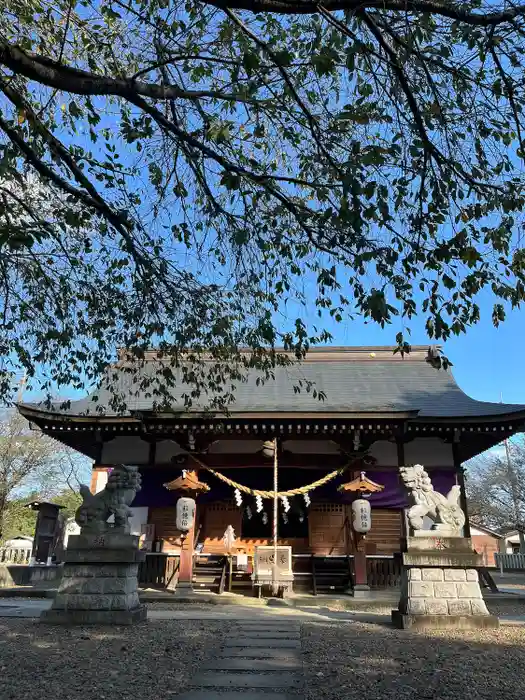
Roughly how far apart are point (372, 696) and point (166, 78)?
5.49 meters

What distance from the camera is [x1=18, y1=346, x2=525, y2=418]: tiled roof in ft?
39.1

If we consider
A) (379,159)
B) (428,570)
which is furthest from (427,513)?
(379,159)

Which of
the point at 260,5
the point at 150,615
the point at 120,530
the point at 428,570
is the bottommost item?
the point at 150,615

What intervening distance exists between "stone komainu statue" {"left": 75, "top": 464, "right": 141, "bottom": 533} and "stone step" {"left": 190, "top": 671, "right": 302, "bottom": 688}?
124 inches

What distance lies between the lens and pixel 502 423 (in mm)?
11070

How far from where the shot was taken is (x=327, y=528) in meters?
12.4

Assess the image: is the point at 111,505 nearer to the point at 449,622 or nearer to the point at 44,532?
the point at 449,622

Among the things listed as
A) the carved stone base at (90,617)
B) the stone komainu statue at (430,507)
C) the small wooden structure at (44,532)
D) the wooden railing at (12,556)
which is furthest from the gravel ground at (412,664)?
the wooden railing at (12,556)

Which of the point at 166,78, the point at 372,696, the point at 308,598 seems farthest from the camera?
the point at 308,598

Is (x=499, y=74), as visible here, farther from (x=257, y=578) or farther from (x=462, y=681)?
(x=257, y=578)

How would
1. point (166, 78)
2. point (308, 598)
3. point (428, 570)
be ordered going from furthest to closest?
point (308, 598) < point (428, 570) < point (166, 78)

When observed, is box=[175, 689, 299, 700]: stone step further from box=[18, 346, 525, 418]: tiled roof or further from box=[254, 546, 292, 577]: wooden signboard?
box=[18, 346, 525, 418]: tiled roof

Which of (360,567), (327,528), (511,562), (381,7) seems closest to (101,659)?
(381,7)

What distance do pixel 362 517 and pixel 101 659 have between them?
693 centimetres
